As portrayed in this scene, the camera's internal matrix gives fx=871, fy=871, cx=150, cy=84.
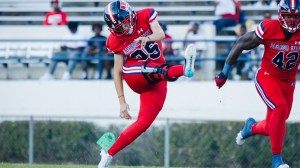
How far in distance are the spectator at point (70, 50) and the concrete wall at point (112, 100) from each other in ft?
0.68

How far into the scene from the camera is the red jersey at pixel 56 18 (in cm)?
1917

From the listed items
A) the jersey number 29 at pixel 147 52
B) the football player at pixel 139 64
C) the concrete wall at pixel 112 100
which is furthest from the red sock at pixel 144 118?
the concrete wall at pixel 112 100

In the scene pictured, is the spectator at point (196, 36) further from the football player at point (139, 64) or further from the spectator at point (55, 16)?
the football player at point (139, 64)

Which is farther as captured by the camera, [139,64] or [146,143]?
[146,143]

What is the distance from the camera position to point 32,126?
15688mm

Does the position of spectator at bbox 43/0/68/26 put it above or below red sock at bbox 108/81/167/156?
below

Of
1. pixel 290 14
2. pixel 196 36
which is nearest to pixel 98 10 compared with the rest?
pixel 196 36

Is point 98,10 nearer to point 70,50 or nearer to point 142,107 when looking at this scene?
point 70,50

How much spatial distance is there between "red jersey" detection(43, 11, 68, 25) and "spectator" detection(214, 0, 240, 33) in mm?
3396

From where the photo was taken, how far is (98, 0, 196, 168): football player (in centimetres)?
1037

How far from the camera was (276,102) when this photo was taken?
10.3 meters

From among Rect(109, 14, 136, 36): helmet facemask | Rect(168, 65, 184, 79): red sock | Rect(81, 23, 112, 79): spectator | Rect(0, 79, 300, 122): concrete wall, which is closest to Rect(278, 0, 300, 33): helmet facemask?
Rect(168, 65, 184, 79): red sock

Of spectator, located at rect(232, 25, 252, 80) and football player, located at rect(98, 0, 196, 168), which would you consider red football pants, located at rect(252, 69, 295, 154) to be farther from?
spectator, located at rect(232, 25, 252, 80)

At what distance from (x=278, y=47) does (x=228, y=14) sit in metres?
7.93
